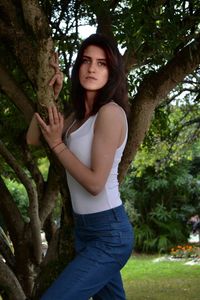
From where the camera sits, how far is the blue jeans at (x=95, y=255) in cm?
218

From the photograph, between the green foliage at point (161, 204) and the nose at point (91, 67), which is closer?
the nose at point (91, 67)

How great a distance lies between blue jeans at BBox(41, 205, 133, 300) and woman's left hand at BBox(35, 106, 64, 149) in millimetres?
346

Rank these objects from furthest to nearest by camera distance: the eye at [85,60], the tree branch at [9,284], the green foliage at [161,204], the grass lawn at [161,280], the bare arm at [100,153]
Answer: the green foliage at [161,204]
the grass lawn at [161,280]
the tree branch at [9,284]
the eye at [85,60]
the bare arm at [100,153]

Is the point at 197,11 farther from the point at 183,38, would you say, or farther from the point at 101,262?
the point at 101,262

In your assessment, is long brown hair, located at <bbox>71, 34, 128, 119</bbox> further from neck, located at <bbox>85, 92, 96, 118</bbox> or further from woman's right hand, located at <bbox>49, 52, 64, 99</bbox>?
woman's right hand, located at <bbox>49, 52, 64, 99</bbox>

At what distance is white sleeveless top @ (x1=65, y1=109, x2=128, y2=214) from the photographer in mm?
2238

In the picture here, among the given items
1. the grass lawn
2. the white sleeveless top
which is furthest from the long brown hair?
the grass lawn

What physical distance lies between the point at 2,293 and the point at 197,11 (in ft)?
7.69

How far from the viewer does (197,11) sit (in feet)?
10.8

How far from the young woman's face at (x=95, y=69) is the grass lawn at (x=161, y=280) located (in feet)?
24.5

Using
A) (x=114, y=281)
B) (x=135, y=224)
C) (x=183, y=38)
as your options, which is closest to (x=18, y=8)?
(x=183, y=38)

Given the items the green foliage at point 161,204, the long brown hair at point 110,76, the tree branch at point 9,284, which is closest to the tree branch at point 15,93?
the long brown hair at point 110,76

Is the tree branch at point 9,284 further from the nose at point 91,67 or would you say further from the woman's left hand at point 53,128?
the nose at point 91,67

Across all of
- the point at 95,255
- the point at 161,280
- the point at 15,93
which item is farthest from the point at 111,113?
the point at 161,280
